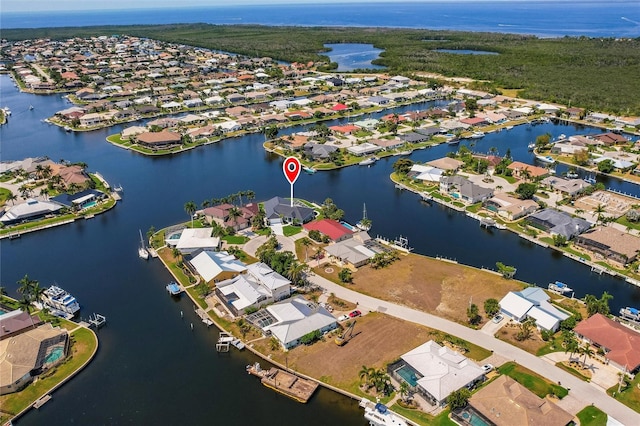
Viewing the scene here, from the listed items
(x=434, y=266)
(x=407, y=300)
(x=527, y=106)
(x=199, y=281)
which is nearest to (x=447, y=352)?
(x=407, y=300)

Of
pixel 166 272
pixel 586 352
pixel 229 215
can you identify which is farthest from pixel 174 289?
pixel 586 352

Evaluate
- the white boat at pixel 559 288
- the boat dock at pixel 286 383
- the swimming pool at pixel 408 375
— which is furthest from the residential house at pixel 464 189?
the boat dock at pixel 286 383

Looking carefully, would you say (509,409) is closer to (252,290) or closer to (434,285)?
(434,285)

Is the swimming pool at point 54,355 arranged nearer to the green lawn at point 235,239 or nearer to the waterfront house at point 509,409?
the green lawn at point 235,239

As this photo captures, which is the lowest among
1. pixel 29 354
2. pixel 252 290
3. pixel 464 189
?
pixel 29 354

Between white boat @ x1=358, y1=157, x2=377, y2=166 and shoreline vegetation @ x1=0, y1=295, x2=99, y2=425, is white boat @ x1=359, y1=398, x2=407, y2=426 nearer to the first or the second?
shoreline vegetation @ x1=0, y1=295, x2=99, y2=425

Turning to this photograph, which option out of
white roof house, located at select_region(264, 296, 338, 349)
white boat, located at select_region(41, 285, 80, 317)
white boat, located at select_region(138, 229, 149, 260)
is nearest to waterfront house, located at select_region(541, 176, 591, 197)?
white roof house, located at select_region(264, 296, 338, 349)
